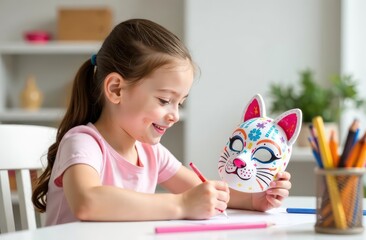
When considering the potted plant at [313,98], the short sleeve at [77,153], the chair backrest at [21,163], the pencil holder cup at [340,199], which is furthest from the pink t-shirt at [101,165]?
the potted plant at [313,98]

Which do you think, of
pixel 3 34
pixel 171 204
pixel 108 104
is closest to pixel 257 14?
pixel 3 34

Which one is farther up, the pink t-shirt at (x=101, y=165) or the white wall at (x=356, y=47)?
the pink t-shirt at (x=101, y=165)

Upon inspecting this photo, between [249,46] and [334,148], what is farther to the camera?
[249,46]

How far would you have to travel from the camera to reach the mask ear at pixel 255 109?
132 centimetres

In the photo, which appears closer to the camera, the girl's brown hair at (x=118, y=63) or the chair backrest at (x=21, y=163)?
the girl's brown hair at (x=118, y=63)

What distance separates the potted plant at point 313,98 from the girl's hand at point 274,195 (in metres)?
2.09

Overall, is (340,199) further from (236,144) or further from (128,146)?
(128,146)

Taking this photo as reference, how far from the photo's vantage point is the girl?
3.98 ft

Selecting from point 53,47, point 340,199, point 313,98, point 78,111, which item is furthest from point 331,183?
point 53,47

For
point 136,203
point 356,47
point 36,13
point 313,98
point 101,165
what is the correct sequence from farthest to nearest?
1. point 36,13
2. point 356,47
3. point 313,98
4. point 101,165
5. point 136,203

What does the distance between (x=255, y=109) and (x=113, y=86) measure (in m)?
0.31

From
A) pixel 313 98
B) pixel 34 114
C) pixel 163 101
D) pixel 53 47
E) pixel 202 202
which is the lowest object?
pixel 34 114

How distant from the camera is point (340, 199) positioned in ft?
3.34

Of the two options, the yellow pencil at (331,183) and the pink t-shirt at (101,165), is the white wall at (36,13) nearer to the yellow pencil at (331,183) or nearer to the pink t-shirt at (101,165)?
the pink t-shirt at (101,165)
